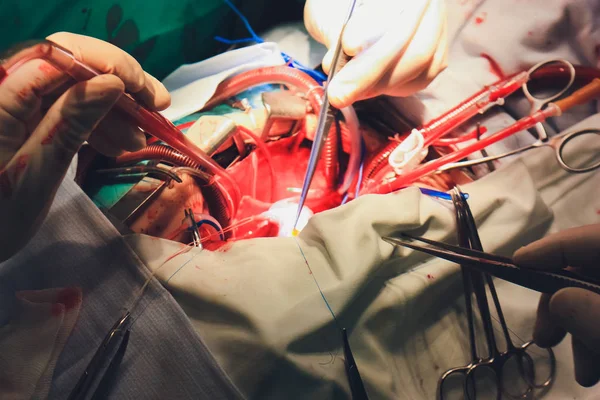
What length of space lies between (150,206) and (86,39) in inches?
14.9

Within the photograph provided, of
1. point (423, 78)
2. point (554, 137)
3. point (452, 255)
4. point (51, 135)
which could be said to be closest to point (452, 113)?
point (423, 78)

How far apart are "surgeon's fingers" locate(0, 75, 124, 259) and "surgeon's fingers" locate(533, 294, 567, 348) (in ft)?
2.79

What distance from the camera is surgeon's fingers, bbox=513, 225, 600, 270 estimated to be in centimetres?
62

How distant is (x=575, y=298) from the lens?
58 centimetres

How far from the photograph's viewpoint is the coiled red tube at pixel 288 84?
1055 mm

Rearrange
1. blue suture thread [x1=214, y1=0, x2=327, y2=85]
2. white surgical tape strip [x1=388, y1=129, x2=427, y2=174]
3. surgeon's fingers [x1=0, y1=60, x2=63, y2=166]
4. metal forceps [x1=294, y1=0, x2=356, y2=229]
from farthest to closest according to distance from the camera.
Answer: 1. blue suture thread [x1=214, y1=0, x2=327, y2=85]
2. white surgical tape strip [x1=388, y1=129, x2=427, y2=174]
3. metal forceps [x1=294, y1=0, x2=356, y2=229]
4. surgeon's fingers [x1=0, y1=60, x2=63, y2=166]

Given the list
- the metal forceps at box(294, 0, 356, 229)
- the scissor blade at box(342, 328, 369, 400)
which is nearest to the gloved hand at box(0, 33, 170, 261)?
the metal forceps at box(294, 0, 356, 229)

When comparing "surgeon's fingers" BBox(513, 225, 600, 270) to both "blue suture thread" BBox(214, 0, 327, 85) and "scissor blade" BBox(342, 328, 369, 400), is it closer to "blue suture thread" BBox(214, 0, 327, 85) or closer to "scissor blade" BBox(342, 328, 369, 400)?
"scissor blade" BBox(342, 328, 369, 400)

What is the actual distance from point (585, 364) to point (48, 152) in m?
0.97

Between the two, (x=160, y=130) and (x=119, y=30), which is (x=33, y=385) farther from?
(x=119, y=30)

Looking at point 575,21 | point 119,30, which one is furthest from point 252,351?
point 575,21

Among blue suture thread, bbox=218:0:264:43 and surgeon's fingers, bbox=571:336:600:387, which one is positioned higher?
blue suture thread, bbox=218:0:264:43

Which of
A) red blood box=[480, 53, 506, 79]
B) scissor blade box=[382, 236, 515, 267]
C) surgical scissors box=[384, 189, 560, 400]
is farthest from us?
red blood box=[480, 53, 506, 79]

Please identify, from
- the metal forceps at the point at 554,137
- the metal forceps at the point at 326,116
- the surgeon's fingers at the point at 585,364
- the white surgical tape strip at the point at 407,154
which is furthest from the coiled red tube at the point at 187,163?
the surgeon's fingers at the point at 585,364
